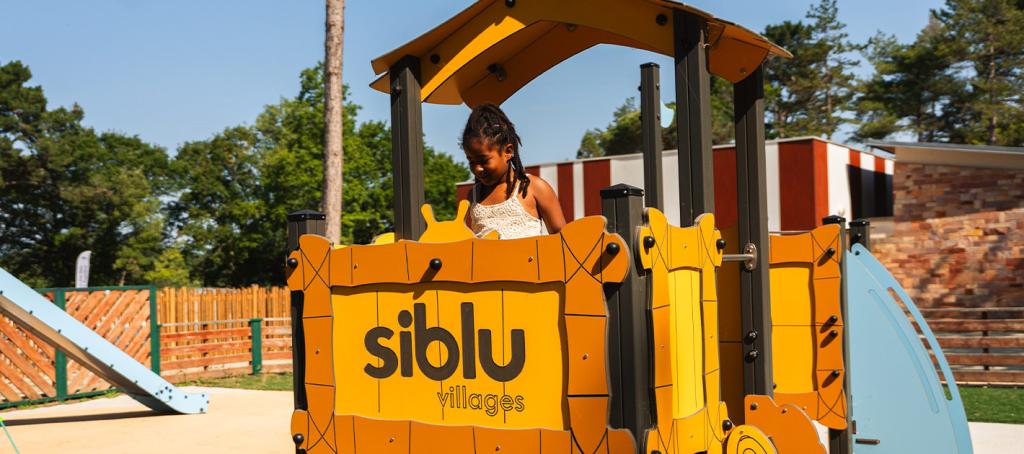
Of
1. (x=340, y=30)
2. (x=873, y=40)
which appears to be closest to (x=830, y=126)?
(x=873, y=40)

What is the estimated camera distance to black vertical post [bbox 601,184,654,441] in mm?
3086

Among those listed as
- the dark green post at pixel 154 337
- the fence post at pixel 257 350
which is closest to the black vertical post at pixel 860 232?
the dark green post at pixel 154 337

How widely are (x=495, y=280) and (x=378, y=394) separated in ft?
2.33

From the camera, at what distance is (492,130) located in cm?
405

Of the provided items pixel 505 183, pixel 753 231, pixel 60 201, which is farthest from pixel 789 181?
pixel 60 201

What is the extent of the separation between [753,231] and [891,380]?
1480 mm

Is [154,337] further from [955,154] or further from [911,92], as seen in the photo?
[911,92]

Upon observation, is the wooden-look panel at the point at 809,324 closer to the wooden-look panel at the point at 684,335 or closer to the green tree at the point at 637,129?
the wooden-look panel at the point at 684,335

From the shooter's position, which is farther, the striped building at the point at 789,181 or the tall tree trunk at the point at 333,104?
the striped building at the point at 789,181

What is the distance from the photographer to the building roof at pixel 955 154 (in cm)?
1681

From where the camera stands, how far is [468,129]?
13.4 ft

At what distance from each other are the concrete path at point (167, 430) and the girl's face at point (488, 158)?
4552mm

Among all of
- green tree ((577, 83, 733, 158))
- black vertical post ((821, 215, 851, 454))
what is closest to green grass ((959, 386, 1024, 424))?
black vertical post ((821, 215, 851, 454))

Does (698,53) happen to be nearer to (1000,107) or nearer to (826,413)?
(826,413)
